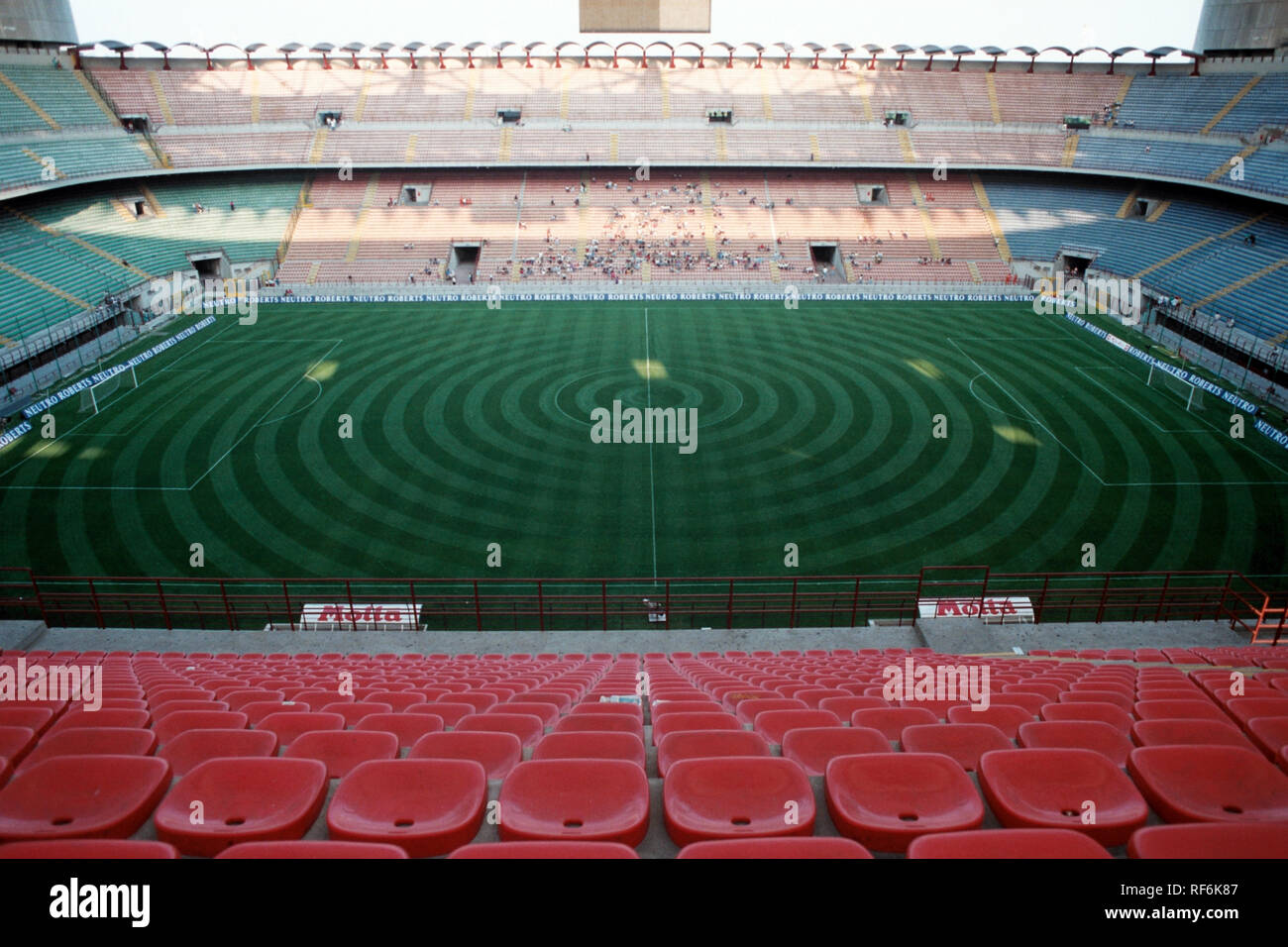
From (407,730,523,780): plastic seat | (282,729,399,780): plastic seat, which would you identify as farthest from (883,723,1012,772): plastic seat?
(282,729,399,780): plastic seat

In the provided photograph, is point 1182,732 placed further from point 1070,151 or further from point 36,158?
point 1070,151

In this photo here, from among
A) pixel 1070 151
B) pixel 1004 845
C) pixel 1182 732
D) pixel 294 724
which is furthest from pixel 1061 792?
pixel 1070 151

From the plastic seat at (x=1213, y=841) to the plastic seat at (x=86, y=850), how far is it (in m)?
3.83

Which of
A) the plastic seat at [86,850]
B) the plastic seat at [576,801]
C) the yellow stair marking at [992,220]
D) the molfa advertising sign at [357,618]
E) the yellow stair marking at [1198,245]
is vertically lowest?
the molfa advertising sign at [357,618]

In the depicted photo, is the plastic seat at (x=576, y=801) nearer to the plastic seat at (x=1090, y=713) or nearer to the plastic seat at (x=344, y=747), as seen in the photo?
the plastic seat at (x=344, y=747)

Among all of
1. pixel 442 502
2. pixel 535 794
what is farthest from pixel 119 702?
pixel 442 502

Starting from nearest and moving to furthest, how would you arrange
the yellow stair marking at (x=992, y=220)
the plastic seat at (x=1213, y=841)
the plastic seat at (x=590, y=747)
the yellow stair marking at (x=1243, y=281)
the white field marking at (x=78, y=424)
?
the plastic seat at (x=1213, y=841), the plastic seat at (x=590, y=747), the white field marking at (x=78, y=424), the yellow stair marking at (x=1243, y=281), the yellow stair marking at (x=992, y=220)

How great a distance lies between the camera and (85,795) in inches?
155

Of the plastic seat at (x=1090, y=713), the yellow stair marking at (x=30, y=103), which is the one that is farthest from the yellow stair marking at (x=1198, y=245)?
the yellow stair marking at (x=30, y=103)

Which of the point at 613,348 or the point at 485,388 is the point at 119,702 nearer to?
the point at 485,388

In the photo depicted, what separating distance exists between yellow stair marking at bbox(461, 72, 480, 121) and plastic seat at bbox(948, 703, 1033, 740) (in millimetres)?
63941

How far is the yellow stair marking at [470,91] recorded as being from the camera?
5992 centimetres
